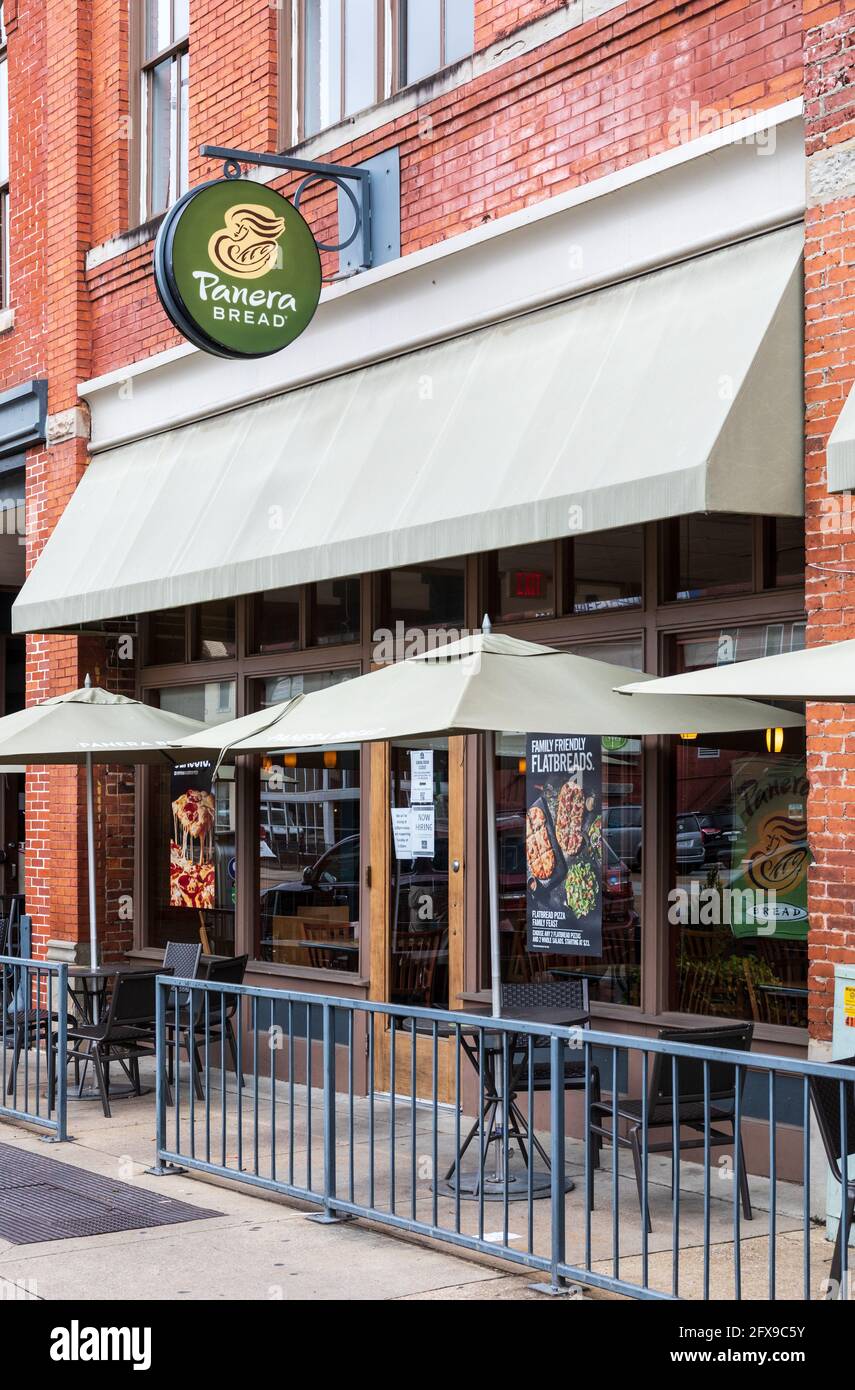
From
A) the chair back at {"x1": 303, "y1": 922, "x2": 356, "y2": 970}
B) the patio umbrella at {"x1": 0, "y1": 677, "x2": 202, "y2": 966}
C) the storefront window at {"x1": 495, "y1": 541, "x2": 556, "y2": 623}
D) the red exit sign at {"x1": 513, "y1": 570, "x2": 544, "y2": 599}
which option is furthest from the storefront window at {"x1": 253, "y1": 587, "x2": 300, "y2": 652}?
the red exit sign at {"x1": 513, "y1": 570, "x2": 544, "y2": 599}

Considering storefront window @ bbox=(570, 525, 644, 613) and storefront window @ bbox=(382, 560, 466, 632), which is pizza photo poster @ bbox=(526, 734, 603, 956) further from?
storefront window @ bbox=(382, 560, 466, 632)

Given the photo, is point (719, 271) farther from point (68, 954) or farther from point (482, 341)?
point (68, 954)

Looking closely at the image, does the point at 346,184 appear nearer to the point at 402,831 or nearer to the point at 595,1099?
the point at 402,831

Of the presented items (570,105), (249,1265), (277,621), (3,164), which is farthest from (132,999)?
(3,164)

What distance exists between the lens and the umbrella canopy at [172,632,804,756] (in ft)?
24.6

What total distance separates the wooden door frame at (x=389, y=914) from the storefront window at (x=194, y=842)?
190cm

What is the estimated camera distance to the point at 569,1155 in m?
8.78

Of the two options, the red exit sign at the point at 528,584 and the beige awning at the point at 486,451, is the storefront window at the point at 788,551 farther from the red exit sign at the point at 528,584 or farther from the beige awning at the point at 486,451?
the red exit sign at the point at 528,584

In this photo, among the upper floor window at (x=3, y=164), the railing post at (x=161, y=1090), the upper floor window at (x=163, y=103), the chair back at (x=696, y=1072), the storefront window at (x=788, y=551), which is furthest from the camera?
the upper floor window at (x=3, y=164)

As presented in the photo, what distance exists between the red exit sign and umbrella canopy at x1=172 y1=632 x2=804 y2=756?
1.72m

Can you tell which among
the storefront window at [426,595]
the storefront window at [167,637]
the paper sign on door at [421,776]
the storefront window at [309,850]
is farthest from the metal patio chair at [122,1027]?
the storefront window at [167,637]

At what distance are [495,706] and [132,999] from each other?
12.4ft

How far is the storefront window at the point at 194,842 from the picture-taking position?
1259 cm
